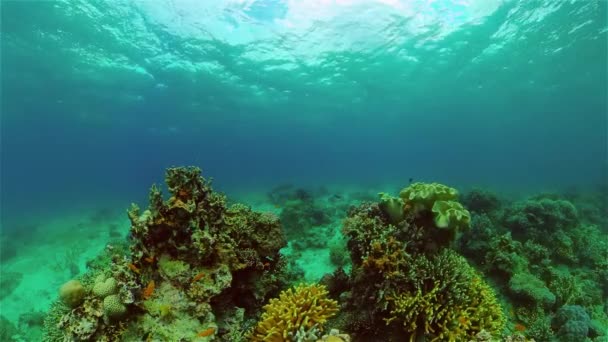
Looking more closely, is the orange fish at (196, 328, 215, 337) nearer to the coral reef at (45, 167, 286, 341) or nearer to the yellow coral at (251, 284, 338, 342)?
the coral reef at (45, 167, 286, 341)

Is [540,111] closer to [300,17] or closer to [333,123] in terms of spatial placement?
[333,123]

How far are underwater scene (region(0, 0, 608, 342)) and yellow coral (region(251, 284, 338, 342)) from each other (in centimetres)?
3

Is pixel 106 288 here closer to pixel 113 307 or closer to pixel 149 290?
pixel 113 307

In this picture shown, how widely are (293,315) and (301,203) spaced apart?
42.9ft

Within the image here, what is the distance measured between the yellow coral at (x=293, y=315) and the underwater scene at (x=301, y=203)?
32mm

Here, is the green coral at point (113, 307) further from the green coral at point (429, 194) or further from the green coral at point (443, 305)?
the green coral at point (429, 194)

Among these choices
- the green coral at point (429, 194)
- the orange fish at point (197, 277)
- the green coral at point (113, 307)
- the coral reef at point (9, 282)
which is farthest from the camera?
the coral reef at point (9, 282)

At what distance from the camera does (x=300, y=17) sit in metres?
21.0

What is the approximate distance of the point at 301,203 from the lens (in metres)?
17.5

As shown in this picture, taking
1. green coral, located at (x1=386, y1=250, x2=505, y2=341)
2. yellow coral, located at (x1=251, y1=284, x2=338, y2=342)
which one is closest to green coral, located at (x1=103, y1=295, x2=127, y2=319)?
yellow coral, located at (x1=251, y1=284, x2=338, y2=342)

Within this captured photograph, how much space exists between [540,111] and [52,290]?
77.6m

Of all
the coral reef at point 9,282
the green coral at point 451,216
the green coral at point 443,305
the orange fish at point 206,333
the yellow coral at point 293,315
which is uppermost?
the coral reef at point 9,282

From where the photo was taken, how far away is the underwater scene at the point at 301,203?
186 inches

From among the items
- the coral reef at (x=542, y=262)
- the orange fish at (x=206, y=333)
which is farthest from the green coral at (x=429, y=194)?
the orange fish at (x=206, y=333)
